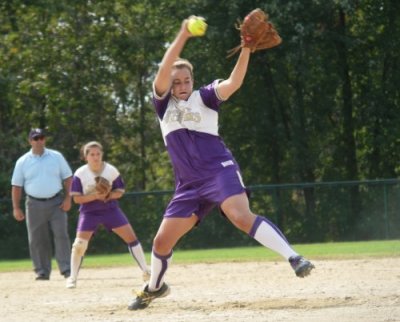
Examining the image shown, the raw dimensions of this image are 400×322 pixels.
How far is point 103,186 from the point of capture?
11852mm

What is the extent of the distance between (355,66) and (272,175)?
13.1 ft

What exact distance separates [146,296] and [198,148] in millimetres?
1464

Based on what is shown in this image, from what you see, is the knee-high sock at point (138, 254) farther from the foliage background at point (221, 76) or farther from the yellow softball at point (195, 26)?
the foliage background at point (221, 76)

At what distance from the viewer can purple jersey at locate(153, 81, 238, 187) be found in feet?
25.8

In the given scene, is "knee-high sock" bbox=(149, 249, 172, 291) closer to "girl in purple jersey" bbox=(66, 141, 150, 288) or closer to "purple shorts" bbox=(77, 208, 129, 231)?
"girl in purple jersey" bbox=(66, 141, 150, 288)

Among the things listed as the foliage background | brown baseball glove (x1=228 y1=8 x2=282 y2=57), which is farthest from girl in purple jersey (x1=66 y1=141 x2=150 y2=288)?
the foliage background

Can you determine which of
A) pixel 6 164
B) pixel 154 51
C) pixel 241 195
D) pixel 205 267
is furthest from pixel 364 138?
pixel 241 195

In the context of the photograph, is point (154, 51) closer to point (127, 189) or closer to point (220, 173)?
point (127, 189)

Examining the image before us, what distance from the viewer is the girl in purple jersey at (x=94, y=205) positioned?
39.6 ft

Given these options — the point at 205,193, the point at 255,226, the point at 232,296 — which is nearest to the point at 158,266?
the point at 205,193

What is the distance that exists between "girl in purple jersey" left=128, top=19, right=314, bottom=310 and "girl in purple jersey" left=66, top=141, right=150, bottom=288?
13.6 ft

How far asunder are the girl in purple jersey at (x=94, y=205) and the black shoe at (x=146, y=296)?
3449mm

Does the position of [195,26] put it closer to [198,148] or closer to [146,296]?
[198,148]

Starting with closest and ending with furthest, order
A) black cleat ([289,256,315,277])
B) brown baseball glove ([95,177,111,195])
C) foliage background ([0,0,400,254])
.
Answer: black cleat ([289,256,315,277]) < brown baseball glove ([95,177,111,195]) < foliage background ([0,0,400,254])
